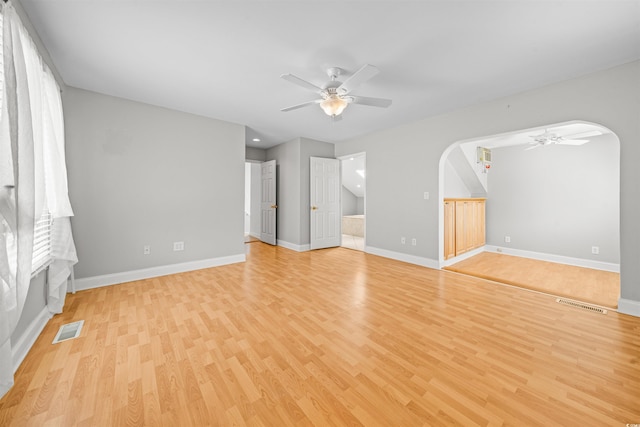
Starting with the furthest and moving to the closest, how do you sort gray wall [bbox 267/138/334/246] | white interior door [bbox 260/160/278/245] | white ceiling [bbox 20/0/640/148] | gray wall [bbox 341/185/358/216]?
1. gray wall [bbox 341/185/358/216]
2. white interior door [bbox 260/160/278/245]
3. gray wall [bbox 267/138/334/246]
4. white ceiling [bbox 20/0/640/148]

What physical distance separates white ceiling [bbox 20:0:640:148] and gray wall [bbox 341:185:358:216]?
694 centimetres

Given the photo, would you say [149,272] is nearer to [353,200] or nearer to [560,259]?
[560,259]

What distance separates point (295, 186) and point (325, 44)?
3.59 metres

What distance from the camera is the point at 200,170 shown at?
4.11 m

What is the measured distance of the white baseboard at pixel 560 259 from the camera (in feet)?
13.4

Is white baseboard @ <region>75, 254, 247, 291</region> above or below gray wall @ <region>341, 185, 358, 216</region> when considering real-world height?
below

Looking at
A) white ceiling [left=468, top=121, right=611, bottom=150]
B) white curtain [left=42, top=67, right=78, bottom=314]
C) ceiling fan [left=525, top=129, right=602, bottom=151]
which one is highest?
white ceiling [left=468, top=121, right=611, bottom=150]

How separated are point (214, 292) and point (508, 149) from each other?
6449mm

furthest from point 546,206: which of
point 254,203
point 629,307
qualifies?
point 254,203

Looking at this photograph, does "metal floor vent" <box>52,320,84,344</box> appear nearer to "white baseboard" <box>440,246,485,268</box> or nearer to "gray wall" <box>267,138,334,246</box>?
"gray wall" <box>267,138,334,246</box>

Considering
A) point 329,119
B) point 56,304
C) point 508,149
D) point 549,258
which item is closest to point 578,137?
point 508,149

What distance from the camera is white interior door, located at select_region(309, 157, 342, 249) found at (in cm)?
566

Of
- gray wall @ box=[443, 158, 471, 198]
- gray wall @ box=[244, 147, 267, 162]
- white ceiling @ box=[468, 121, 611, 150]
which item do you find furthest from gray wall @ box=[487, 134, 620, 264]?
gray wall @ box=[244, 147, 267, 162]

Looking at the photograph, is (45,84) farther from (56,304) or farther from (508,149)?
(508,149)
